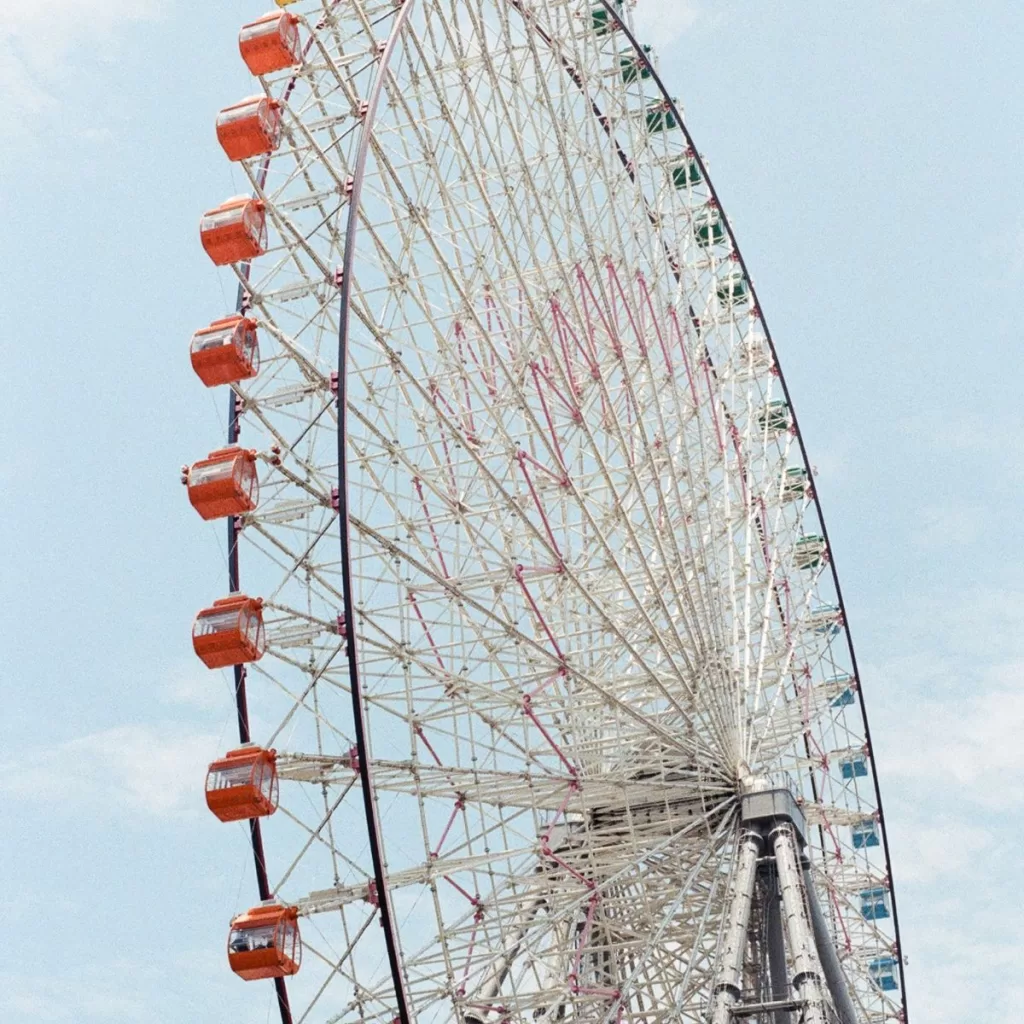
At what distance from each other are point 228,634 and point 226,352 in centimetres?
317

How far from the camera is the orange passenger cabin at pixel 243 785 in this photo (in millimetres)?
17969

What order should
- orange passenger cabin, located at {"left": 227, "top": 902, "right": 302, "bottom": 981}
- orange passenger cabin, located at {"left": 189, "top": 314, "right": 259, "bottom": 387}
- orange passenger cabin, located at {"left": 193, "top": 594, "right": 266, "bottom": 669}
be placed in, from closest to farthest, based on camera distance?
orange passenger cabin, located at {"left": 227, "top": 902, "right": 302, "bottom": 981}
orange passenger cabin, located at {"left": 193, "top": 594, "right": 266, "bottom": 669}
orange passenger cabin, located at {"left": 189, "top": 314, "right": 259, "bottom": 387}

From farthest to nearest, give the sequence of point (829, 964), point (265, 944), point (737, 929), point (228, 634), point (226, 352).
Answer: point (829, 964) → point (737, 929) → point (226, 352) → point (228, 634) → point (265, 944)

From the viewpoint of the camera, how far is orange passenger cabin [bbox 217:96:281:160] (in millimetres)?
19172

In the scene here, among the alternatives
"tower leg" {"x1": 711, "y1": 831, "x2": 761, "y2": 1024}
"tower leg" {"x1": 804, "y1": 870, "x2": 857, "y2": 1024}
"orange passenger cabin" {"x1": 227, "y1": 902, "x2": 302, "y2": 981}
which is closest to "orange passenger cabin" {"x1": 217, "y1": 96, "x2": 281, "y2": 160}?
"orange passenger cabin" {"x1": 227, "y1": 902, "x2": 302, "y2": 981}

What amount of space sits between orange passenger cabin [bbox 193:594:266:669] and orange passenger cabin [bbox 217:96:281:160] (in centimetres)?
513

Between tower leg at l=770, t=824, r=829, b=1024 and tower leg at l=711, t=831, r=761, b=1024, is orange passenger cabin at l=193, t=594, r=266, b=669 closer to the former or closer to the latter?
tower leg at l=711, t=831, r=761, b=1024

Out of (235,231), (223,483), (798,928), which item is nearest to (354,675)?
(223,483)

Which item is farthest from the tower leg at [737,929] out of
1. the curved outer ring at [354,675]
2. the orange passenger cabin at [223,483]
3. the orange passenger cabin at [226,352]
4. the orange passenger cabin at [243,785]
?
the orange passenger cabin at [226,352]

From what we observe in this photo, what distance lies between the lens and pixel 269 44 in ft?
64.6

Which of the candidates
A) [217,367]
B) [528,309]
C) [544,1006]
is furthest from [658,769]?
[217,367]

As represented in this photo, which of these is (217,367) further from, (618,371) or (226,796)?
(618,371)

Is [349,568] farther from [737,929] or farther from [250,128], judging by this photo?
[737,929]

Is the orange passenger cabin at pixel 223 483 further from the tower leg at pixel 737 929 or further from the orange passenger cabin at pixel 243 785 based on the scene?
the tower leg at pixel 737 929
